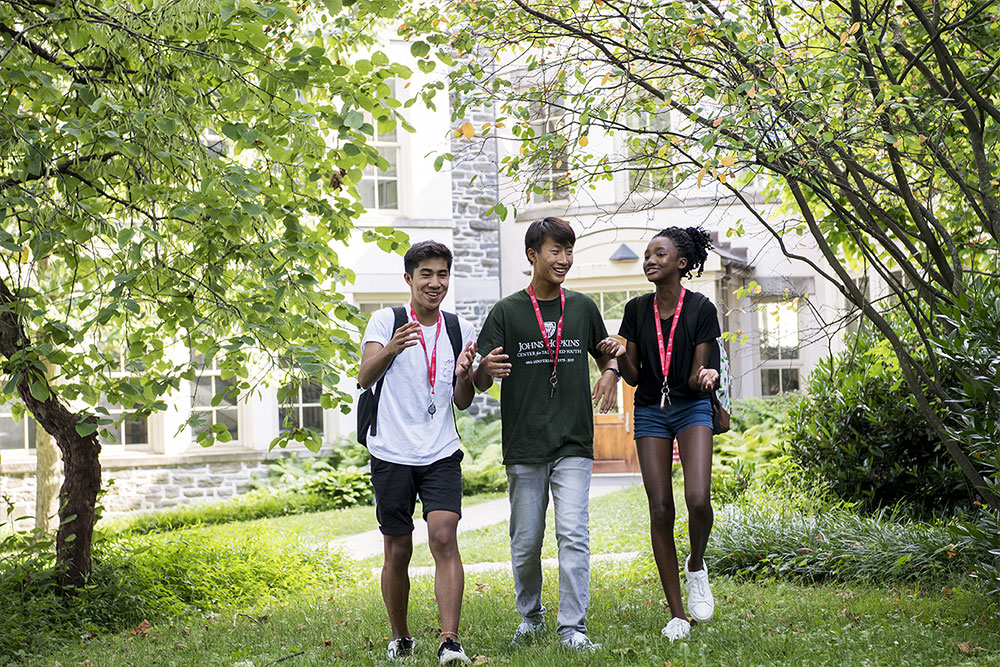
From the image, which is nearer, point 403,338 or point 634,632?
point 403,338

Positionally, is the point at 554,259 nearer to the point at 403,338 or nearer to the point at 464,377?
the point at 464,377

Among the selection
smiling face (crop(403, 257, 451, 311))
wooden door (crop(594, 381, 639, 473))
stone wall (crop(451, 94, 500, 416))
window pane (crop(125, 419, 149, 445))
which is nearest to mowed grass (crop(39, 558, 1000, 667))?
smiling face (crop(403, 257, 451, 311))

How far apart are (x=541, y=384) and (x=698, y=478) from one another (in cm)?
86

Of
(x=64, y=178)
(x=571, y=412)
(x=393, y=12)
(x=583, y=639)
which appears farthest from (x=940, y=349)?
(x=64, y=178)

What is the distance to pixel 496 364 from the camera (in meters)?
4.46

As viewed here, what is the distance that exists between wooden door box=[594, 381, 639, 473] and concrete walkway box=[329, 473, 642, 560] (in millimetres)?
521

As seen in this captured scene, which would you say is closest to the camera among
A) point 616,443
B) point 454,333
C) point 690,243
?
point 454,333

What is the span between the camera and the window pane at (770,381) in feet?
52.8

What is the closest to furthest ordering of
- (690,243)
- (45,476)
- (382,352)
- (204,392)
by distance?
(382,352) < (690,243) < (45,476) < (204,392)

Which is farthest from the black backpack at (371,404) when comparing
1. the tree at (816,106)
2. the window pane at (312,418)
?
the window pane at (312,418)

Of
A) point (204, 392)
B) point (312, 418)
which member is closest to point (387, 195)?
point (312, 418)

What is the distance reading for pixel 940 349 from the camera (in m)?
4.98

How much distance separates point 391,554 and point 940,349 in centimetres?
292

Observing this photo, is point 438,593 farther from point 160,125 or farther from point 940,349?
point 940,349
